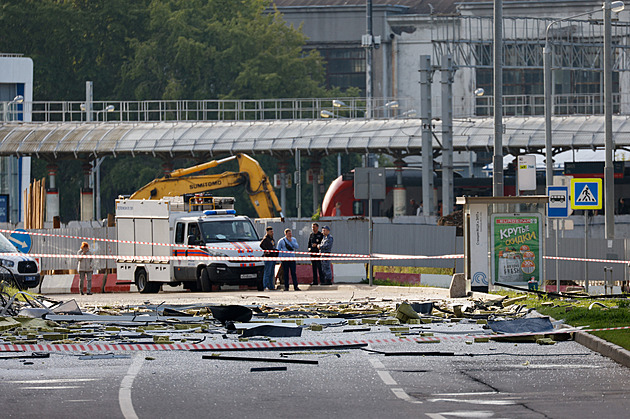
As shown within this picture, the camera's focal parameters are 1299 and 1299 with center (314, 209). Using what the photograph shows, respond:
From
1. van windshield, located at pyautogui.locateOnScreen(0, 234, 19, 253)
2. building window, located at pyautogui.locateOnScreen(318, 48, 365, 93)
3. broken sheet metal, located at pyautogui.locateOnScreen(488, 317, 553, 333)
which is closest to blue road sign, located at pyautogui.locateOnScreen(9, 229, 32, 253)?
van windshield, located at pyautogui.locateOnScreen(0, 234, 19, 253)

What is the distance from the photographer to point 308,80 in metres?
81.6

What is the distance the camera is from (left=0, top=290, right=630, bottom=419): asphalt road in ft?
35.6

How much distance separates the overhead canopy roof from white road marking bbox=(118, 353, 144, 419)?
45410 millimetres

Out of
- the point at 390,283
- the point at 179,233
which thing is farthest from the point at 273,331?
the point at 390,283

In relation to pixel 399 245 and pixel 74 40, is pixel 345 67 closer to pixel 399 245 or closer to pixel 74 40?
pixel 74 40

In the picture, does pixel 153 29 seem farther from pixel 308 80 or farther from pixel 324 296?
pixel 324 296

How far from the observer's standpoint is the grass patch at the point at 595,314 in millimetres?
15698

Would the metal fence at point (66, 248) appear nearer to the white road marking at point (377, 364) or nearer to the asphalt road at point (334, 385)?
the asphalt road at point (334, 385)

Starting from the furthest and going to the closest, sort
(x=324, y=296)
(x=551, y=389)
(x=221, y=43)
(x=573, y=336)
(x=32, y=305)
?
(x=221, y=43) → (x=324, y=296) → (x=32, y=305) → (x=573, y=336) → (x=551, y=389)

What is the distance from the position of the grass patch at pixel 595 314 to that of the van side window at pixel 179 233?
12566mm

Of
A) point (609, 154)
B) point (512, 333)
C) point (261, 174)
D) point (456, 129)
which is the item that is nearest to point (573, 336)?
point (512, 333)

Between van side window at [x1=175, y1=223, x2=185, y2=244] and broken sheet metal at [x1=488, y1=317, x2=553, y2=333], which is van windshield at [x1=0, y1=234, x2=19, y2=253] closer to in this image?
van side window at [x1=175, y1=223, x2=185, y2=244]

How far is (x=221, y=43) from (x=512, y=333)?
2570 inches

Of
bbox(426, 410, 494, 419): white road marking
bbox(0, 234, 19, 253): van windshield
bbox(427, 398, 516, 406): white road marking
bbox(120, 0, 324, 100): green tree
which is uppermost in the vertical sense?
bbox(120, 0, 324, 100): green tree
